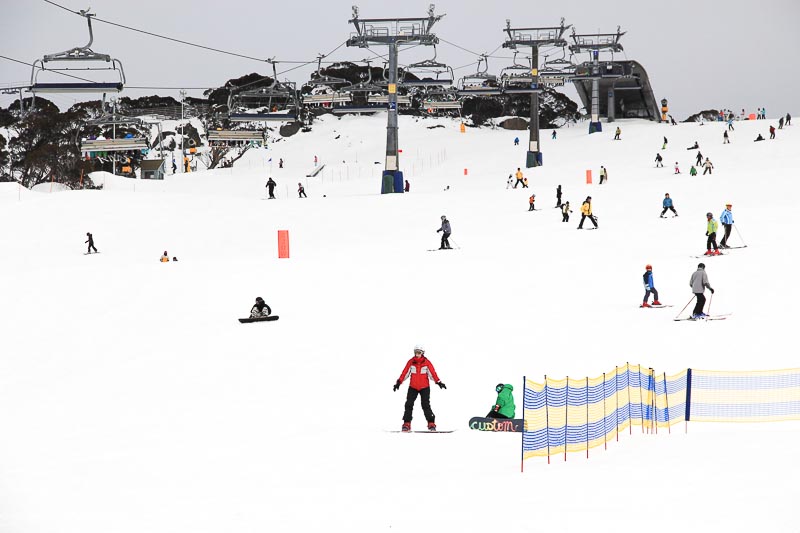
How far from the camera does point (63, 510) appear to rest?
29.4 feet

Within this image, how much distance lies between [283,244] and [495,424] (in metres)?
21.3

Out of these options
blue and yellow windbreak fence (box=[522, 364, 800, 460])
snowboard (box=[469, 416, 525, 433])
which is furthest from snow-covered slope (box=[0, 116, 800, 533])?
blue and yellow windbreak fence (box=[522, 364, 800, 460])

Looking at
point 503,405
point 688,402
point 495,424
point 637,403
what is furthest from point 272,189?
point 637,403

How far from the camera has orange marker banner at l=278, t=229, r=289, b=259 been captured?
31953mm

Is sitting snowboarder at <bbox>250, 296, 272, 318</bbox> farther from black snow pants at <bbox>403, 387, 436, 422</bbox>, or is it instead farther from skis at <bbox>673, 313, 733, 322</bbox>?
black snow pants at <bbox>403, 387, 436, 422</bbox>

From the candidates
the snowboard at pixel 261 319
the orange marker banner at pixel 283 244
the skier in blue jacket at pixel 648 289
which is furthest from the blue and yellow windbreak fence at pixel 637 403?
the orange marker banner at pixel 283 244

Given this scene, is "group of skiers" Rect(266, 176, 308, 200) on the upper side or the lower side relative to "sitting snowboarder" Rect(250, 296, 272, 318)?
upper

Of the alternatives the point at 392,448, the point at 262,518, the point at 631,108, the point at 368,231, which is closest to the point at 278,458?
the point at 392,448

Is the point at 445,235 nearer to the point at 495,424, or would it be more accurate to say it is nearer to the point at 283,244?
the point at 283,244

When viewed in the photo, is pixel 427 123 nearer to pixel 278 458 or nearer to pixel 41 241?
pixel 41 241

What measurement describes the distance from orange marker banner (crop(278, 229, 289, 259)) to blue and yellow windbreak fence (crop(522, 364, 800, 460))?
2029 centimetres

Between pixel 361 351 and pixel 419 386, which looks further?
pixel 361 351

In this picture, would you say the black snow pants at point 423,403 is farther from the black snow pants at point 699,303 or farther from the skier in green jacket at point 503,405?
the black snow pants at point 699,303

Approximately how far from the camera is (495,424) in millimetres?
11688
